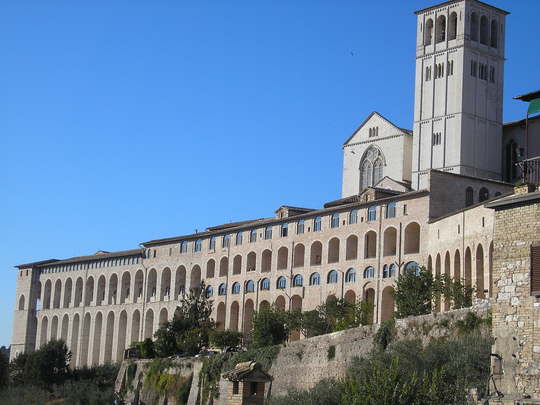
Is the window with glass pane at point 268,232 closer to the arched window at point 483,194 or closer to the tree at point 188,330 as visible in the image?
the tree at point 188,330

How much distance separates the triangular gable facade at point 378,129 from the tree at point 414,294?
26.5 meters

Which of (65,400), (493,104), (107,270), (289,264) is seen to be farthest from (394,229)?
(107,270)

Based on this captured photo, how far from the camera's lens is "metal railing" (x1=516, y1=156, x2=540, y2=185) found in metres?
26.1

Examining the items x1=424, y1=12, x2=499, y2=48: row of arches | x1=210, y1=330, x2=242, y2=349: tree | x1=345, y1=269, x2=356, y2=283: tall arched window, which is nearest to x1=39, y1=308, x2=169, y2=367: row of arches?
x1=210, y1=330, x2=242, y2=349: tree

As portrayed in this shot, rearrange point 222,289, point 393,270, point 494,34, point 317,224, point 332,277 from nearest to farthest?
point 393,270 → point 332,277 → point 317,224 → point 222,289 → point 494,34

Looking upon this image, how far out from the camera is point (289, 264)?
246 ft

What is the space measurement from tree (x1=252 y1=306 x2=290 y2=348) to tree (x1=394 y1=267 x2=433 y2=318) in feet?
23.7

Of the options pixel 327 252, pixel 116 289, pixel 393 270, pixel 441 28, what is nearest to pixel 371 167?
pixel 441 28

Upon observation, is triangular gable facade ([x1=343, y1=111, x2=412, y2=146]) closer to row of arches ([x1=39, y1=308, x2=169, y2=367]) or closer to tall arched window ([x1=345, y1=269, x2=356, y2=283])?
tall arched window ([x1=345, y1=269, x2=356, y2=283])

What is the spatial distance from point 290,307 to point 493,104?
2232 centimetres

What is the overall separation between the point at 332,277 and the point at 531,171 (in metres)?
45.1

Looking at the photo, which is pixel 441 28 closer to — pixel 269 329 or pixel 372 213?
pixel 372 213

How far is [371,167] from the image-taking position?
8388 centimetres

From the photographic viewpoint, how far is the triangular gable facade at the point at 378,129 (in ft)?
271
